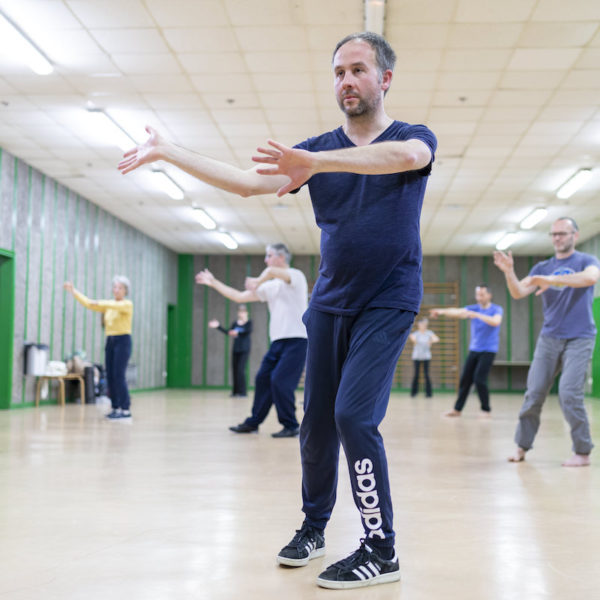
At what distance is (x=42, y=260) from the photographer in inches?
499

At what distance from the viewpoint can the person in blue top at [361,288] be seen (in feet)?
7.54

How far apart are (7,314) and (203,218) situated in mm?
6085

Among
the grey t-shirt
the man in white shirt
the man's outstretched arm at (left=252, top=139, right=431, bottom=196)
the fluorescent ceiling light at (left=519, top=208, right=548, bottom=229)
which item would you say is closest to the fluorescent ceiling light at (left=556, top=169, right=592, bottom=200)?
the fluorescent ceiling light at (left=519, top=208, right=548, bottom=229)

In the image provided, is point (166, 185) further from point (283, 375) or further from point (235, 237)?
point (283, 375)

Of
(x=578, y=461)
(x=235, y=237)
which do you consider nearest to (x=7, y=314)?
(x=235, y=237)

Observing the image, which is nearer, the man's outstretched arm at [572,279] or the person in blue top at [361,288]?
the person in blue top at [361,288]

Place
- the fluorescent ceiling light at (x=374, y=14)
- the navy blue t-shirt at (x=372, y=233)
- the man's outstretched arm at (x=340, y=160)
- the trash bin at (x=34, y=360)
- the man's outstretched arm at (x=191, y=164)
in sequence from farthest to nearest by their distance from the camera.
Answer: the trash bin at (x=34, y=360) → the fluorescent ceiling light at (x=374, y=14) → the navy blue t-shirt at (x=372, y=233) → the man's outstretched arm at (x=191, y=164) → the man's outstretched arm at (x=340, y=160)

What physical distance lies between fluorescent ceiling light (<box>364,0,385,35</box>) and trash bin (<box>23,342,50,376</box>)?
7694 mm

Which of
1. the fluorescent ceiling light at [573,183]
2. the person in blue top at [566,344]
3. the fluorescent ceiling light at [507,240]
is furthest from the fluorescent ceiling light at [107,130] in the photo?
the fluorescent ceiling light at [507,240]

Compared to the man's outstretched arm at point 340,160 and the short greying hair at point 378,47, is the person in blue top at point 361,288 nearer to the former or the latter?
the short greying hair at point 378,47

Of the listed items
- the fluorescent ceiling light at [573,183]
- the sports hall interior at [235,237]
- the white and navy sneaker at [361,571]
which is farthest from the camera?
the fluorescent ceiling light at [573,183]

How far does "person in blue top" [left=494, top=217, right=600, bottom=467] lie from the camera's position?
16.8ft

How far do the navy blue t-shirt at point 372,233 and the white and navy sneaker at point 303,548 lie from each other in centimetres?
80

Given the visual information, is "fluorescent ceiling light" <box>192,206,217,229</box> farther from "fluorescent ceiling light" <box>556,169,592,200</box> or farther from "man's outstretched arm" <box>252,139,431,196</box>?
"man's outstretched arm" <box>252,139,431,196</box>
